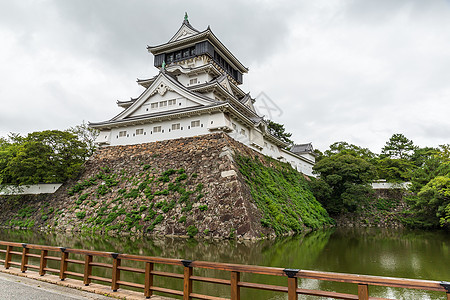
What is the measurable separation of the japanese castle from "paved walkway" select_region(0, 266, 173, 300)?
13039 mm

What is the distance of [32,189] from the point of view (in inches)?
870

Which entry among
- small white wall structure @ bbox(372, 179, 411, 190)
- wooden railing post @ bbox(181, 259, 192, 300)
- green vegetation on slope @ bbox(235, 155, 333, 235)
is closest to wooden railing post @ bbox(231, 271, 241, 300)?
wooden railing post @ bbox(181, 259, 192, 300)

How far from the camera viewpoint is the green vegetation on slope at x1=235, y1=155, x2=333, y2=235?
50.8ft

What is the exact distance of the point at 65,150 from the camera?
72.2ft

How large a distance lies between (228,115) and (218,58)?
10.9 m

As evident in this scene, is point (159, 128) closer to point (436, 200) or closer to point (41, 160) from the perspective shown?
point (41, 160)

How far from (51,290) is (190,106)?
49.8 feet

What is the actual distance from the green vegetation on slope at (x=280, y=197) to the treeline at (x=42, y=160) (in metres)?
13.2

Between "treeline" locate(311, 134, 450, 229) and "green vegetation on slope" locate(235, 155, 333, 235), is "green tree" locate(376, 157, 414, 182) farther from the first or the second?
"green vegetation on slope" locate(235, 155, 333, 235)

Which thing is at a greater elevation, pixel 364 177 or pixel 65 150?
pixel 65 150

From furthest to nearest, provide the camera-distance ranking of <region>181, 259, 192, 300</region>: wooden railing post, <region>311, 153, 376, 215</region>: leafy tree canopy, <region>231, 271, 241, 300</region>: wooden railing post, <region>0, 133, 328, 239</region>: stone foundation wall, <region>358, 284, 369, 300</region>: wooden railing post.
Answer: <region>311, 153, 376, 215</region>: leafy tree canopy, <region>0, 133, 328, 239</region>: stone foundation wall, <region>181, 259, 192, 300</region>: wooden railing post, <region>231, 271, 241, 300</region>: wooden railing post, <region>358, 284, 369, 300</region>: wooden railing post

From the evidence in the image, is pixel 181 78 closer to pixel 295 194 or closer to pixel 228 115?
pixel 228 115

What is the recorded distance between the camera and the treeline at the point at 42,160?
795 inches

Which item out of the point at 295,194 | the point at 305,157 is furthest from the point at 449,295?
the point at 305,157
